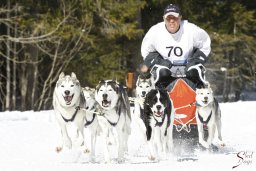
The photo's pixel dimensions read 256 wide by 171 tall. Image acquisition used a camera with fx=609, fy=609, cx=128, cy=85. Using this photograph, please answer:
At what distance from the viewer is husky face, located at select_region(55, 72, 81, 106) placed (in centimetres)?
683

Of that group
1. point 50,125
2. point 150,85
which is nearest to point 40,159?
point 150,85

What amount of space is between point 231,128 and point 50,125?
12.3 ft

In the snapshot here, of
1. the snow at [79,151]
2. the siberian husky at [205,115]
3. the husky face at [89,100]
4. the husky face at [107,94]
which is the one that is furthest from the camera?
the siberian husky at [205,115]

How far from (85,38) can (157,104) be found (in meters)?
17.0

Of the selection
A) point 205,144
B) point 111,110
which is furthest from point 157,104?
point 205,144

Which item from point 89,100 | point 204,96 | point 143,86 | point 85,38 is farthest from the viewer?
point 85,38

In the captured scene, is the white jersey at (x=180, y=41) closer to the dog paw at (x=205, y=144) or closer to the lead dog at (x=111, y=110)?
the dog paw at (x=205, y=144)

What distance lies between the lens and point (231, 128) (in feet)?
39.3

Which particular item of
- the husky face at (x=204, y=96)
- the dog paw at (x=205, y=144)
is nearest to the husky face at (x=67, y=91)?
the husky face at (x=204, y=96)

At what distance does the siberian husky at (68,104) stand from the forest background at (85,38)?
600 inches

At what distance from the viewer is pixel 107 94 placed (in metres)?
6.64

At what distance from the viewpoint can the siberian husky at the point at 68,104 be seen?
6844mm

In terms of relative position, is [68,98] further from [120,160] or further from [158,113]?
[158,113]

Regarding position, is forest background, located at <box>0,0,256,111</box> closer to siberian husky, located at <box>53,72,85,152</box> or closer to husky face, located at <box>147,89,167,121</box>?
siberian husky, located at <box>53,72,85,152</box>
